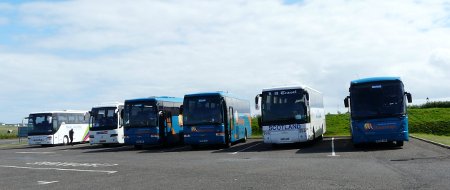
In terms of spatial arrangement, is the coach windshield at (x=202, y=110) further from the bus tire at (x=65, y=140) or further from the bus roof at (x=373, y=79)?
the bus tire at (x=65, y=140)

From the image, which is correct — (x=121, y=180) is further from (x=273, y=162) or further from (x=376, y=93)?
(x=376, y=93)

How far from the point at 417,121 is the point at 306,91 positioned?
2912cm

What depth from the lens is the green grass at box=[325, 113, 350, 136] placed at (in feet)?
149

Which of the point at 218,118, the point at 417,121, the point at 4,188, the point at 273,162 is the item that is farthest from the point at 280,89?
the point at 417,121

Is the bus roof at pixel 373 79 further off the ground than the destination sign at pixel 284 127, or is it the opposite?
the bus roof at pixel 373 79

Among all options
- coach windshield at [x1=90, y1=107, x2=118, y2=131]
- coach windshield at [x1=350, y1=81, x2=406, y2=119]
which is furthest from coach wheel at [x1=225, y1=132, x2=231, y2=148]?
coach windshield at [x1=90, y1=107, x2=118, y2=131]

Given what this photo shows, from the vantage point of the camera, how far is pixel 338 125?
5112cm

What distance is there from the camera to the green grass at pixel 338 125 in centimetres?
4540

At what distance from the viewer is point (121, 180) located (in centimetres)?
1430

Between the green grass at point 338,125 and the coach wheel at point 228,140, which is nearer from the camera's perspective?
the coach wheel at point 228,140

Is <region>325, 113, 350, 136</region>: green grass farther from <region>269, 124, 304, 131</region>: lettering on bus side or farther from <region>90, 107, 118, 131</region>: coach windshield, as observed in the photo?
<region>269, 124, 304, 131</region>: lettering on bus side

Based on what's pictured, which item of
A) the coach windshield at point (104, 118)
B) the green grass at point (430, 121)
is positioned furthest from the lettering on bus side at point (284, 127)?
the green grass at point (430, 121)

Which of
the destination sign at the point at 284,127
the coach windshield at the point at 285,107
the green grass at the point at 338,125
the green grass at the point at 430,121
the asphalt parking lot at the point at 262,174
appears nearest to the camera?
the asphalt parking lot at the point at 262,174

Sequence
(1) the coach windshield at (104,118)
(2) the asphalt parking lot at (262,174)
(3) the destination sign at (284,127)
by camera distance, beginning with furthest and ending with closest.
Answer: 1. (1) the coach windshield at (104,118)
2. (3) the destination sign at (284,127)
3. (2) the asphalt parking lot at (262,174)
